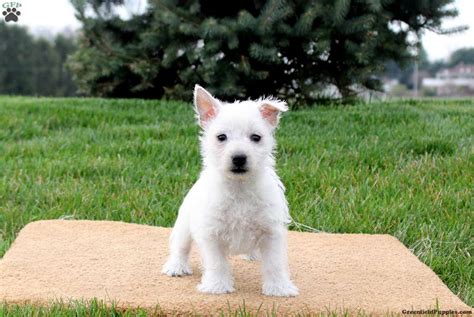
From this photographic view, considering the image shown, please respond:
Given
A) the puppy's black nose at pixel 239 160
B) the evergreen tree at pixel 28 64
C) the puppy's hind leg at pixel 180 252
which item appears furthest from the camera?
the evergreen tree at pixel 28 64

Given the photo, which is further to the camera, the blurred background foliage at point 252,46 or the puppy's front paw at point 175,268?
the blurred background foliage at point 252,46

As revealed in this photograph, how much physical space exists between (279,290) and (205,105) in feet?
2.99

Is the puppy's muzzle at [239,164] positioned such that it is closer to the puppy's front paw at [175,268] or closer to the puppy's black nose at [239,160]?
the puppy's black nose at [239,160]

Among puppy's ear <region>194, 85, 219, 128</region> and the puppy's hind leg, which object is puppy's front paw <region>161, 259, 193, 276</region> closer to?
the puppy's hind leg

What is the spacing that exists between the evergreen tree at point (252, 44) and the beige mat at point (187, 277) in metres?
3.86

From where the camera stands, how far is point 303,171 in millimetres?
5230

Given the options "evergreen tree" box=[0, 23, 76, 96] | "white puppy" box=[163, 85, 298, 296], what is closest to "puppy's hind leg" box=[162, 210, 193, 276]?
"white puppy" box=[163, 85, 298, 296]

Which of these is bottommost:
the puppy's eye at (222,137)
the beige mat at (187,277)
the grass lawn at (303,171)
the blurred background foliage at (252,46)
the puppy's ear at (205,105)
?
the beige mat at (187,277)

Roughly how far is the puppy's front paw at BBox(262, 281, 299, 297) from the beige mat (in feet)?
0.12

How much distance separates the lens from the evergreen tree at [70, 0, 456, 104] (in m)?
7.67

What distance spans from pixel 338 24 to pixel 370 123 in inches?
58.5

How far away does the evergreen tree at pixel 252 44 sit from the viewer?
767 cm

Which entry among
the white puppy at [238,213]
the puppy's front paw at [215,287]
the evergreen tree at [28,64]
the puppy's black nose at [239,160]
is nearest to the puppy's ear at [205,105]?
the white puppy at [238,213]

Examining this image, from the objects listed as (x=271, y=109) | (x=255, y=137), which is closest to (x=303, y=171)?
(x=271, y=109)
